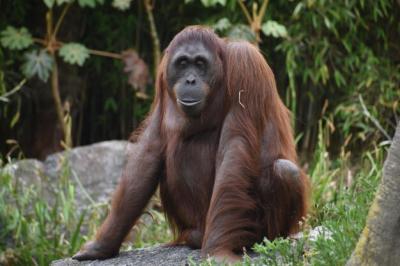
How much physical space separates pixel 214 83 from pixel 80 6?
375 centimetres

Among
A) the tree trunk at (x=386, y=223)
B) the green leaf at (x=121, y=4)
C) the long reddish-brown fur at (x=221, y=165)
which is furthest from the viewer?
the green leaf at (x=121, y=4)

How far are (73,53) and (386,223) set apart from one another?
453 centimetres

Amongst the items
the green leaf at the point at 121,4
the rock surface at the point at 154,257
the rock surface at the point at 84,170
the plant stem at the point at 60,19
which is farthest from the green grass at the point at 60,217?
the green leaf at the point at 121,4

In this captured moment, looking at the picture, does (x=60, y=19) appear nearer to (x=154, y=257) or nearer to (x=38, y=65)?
(x=38, y=65)

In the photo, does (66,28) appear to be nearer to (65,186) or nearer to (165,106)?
(65,186)

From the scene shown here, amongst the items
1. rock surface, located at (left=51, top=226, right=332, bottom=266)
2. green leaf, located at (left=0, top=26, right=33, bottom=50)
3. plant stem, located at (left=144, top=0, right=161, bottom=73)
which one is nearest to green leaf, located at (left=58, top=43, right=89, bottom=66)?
green leaf, located at (left=0, top=26, right=33, bottom=50)

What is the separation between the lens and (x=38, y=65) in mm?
7379

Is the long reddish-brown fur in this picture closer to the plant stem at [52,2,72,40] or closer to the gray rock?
the gray rock

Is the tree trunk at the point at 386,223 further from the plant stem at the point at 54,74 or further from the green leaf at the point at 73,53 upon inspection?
the plant stem at the point at 54,74

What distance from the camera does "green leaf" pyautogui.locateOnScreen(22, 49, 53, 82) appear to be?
7.35 metres

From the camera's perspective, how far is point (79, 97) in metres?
8.30

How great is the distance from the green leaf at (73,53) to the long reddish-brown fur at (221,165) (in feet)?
9.01

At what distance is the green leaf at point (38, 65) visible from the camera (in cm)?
735

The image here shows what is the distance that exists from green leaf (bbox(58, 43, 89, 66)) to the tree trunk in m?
4.38
